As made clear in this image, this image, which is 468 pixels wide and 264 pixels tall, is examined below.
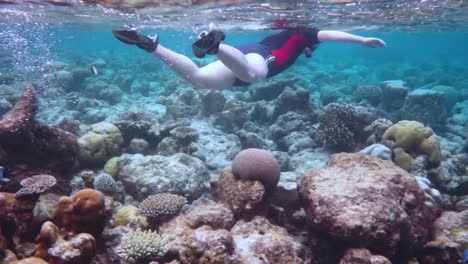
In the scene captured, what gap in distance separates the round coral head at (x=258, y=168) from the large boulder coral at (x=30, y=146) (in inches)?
138

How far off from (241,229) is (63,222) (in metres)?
2.68

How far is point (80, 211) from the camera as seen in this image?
4.77 meters

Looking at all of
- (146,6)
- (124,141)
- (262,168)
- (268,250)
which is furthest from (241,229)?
(146,6)

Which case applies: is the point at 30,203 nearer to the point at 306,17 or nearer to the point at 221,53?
the point at 221,53

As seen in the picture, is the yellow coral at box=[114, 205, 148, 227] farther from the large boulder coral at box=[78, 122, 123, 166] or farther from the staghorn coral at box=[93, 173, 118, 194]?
the large boulder coral at box=[78, 122, 123, 166]

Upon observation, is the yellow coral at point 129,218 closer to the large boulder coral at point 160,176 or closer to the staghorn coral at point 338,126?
the large boulder coral at point 160,176

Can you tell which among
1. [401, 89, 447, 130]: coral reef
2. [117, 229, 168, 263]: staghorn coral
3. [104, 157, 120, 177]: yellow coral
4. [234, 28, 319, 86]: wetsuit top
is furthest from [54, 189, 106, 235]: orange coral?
[401, 89, 447, 130]: coral reef

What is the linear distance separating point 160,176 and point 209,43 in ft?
10.3

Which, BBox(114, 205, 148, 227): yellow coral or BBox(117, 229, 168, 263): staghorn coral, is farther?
BBox(114, 205, 148, 227): yellow coral

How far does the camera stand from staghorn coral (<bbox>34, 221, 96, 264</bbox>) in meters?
4.12

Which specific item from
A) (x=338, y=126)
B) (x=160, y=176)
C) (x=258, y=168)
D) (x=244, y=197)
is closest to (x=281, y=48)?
(x=338, y=126)

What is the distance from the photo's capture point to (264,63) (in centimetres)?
834

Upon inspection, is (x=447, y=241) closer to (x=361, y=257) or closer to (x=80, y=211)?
(x=361, y=257)

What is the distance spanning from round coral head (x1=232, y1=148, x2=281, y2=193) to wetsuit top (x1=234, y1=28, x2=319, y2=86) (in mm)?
2853
